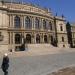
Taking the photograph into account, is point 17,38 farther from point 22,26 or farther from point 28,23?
point 28,23

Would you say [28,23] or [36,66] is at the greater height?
[28,23]

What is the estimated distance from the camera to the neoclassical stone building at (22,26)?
5927cm

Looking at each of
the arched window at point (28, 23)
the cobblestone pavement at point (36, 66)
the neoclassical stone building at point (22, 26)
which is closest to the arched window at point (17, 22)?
the neoclassical stone building at point (22, 26)

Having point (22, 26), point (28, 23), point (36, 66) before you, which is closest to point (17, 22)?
point (22, 26)

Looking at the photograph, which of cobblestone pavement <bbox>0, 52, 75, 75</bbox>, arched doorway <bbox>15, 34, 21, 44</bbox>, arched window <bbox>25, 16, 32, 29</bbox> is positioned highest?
arched window <bbox>25, 16, 32, 29</bbox>

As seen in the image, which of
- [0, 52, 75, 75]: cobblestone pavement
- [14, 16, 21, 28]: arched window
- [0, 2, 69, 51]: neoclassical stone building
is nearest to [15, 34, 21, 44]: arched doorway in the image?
[0, 2, 69, 51]: neoclassical stone building

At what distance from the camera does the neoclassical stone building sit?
5927 centimetres

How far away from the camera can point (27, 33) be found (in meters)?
64.1

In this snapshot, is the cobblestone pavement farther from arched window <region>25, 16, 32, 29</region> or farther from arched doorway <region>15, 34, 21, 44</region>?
arched window <region>25, 16, 32, 29</region>

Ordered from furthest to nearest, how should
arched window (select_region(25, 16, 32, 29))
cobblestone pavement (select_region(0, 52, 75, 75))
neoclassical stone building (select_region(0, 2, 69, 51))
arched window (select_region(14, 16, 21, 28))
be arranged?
arched window (select_region(25, 16, 32, 29)), arched window (select_region(14, 16, 21, 28)), neoclassical stone building (select_region(0, 2, 69, 51)), cobblestone pavement (select_region(0, 52, 75, 75))

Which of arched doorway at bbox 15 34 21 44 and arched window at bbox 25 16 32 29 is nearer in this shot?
arched doorway at bbox 15 34 21 44

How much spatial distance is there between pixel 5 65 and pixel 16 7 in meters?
49.3

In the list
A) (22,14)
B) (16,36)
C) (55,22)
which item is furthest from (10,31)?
(55,22)

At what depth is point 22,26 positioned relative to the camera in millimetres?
63469
